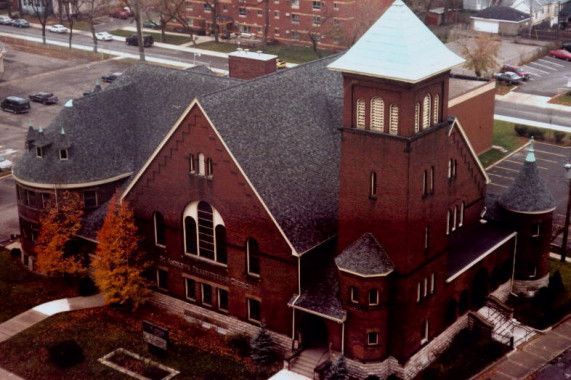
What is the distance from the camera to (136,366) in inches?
2131

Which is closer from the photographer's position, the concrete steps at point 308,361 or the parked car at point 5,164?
the concrete steps at point 308,361

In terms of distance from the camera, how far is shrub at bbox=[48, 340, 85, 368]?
177 feet

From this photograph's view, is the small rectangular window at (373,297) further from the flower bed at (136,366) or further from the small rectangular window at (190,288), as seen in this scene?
the small rectangular window at (190,288)

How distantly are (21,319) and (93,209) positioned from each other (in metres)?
10.2

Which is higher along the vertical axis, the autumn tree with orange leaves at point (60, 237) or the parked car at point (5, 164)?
the autumn tree with orange leaves at point (60, 237)

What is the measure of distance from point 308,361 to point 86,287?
18691 mm

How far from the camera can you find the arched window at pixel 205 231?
56.1 meters

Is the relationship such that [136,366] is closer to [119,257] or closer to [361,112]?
[119,257]

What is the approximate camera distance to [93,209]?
216ft

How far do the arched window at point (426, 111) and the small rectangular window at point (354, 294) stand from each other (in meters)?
10.2

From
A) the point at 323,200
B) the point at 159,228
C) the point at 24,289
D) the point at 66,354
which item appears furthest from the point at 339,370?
the point at 24,289

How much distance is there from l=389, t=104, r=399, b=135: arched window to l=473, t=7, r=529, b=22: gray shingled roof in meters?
105

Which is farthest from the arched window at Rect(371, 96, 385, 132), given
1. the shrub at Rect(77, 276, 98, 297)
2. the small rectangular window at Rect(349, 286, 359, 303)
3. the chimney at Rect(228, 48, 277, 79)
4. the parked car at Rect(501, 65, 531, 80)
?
the parked car at Rect(501, 65, 531, 80)

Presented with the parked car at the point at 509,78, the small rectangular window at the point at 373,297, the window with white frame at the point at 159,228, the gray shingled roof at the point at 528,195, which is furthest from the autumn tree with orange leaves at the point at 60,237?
the parked car at the point at 509,78
